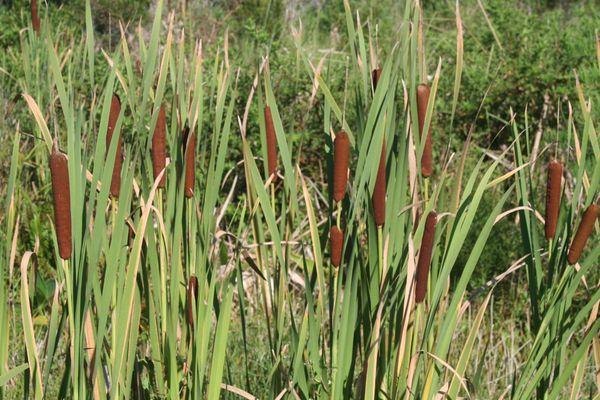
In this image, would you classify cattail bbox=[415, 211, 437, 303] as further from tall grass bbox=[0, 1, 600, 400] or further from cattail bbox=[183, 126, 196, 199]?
cattail bbox=[183, 126, 196, 199]

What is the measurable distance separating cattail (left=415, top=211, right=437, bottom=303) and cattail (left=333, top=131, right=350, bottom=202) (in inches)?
5.3

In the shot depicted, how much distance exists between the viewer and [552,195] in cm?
141

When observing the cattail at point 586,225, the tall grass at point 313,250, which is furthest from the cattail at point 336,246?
the cattail at point 586,225

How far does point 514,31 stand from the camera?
425 cm

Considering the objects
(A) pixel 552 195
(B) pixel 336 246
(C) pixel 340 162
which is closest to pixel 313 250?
(B) pixel 336 246

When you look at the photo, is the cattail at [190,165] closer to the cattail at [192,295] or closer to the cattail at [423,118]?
the cattail at [192,295]

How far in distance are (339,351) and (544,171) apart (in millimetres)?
2541

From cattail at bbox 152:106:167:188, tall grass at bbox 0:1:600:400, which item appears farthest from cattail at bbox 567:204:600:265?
cattail at bbox 152:106:167:188

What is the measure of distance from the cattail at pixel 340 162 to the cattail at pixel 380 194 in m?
0.05

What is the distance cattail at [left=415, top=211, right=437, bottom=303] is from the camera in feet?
4.09

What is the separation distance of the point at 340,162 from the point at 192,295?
0.35 m

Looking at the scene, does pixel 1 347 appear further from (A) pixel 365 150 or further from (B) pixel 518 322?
(B) pixel 518 322

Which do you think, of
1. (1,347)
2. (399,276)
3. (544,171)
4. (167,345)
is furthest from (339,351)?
(544,171)

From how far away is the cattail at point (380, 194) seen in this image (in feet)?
4.33
